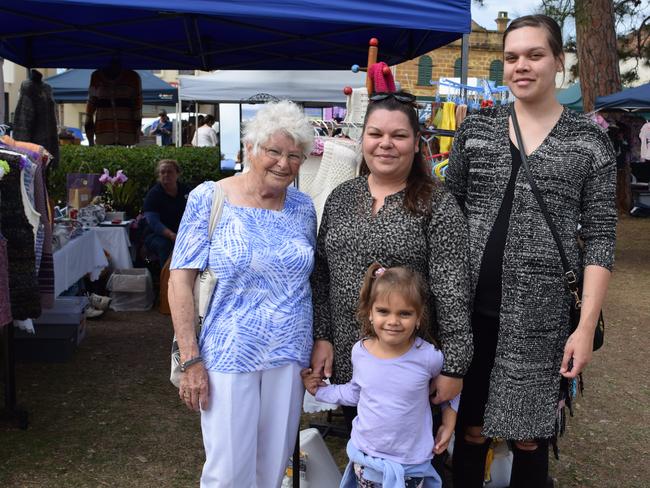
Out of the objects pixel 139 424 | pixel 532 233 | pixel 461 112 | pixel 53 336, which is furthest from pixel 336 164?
pixel 53 336

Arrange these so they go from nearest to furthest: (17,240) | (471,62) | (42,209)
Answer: (17,240) < (42,209) < (471,62)

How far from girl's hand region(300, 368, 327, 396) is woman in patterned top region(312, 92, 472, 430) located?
0.16 metres

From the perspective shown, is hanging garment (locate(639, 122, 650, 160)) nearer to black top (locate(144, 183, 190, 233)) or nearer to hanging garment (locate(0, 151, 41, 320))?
black top (locate(144, 183, 190, 233))

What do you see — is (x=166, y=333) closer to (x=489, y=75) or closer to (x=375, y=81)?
(x=375, y=81)

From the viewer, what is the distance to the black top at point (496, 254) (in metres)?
2.28

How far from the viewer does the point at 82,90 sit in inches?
626

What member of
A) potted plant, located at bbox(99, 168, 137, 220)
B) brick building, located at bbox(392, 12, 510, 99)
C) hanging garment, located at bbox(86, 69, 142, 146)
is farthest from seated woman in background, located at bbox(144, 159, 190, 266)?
brick building, located at bbox(392, 12, 510, 99)

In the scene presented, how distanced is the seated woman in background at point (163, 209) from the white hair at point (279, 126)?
4.93 metres

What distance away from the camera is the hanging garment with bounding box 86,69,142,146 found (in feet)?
22.2

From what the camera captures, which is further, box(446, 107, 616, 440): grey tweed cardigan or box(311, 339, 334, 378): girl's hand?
box(311, 339, 334, 378): girl's hand

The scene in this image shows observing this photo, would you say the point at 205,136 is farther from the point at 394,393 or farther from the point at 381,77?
the point at 394,393

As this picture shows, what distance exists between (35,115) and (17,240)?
2.68 m

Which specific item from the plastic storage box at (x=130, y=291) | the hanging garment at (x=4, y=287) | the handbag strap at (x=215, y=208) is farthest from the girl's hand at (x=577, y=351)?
the plastic storage box at (x=130, y=291)

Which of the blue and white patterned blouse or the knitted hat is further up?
the knitted hat
